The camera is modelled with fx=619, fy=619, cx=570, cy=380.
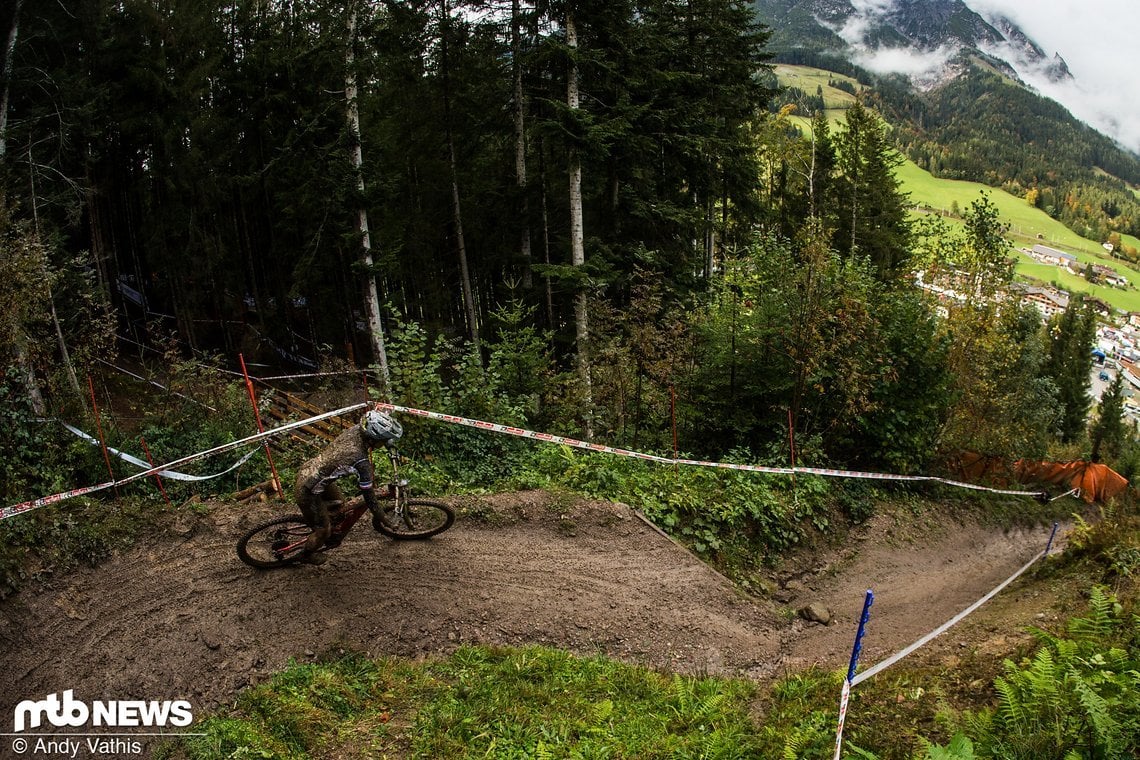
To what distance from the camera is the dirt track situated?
22.0 feet

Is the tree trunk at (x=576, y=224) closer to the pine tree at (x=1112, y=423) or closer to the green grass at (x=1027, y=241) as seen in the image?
the pine tree at (x=1112, y=423)

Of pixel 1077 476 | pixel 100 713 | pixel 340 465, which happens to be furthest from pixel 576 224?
pixel 1077 476

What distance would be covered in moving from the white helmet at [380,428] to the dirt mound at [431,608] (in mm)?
2056

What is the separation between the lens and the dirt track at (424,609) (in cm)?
671

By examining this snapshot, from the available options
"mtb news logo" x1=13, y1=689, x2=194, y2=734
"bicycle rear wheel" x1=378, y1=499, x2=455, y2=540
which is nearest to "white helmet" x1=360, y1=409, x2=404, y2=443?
"bicycle rear wheel" x1=378, y1=499, x2=455, y2=540

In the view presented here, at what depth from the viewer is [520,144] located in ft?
65.0

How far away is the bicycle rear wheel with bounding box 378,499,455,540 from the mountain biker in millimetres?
759

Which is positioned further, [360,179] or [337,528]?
[360,179]

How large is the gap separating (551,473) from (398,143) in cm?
1647

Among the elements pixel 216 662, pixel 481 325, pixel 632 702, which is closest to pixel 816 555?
pixel 632 702

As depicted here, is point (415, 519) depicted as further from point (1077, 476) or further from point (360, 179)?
point (1077, 476)

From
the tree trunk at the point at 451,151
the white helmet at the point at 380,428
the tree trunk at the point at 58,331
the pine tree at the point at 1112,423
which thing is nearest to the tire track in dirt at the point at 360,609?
the white helmet at the point at 380,428

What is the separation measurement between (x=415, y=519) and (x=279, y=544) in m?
1.81

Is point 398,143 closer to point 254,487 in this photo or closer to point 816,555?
point 254,487
